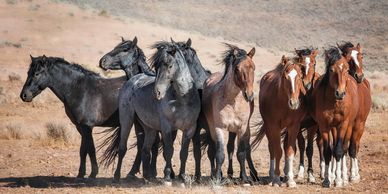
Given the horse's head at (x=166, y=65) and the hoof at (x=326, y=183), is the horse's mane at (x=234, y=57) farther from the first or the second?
the hoof at (x=326, y=183)

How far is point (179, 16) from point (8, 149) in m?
56.7

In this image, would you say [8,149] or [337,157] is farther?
[8,149]

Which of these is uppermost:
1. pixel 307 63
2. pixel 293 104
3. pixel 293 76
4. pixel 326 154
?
pixel 307 63

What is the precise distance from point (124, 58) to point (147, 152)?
2.07 metres

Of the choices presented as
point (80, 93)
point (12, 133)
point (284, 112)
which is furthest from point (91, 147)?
point (12, 133)

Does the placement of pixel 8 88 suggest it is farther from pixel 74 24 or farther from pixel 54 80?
pixel 74 24

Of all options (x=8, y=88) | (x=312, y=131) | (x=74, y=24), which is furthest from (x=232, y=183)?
(x=74, y=24)

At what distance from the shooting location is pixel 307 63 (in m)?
11.3

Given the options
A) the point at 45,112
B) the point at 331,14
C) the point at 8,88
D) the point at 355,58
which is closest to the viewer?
the point at 355,58

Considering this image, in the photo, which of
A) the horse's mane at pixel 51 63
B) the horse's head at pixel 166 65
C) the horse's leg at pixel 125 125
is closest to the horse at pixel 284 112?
the horse's head at pixel 166 65

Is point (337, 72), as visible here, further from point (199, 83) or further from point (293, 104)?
point (199, 83)

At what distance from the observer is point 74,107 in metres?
12.4

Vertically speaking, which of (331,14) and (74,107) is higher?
(331,14)

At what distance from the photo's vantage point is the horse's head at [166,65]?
11.0 m
